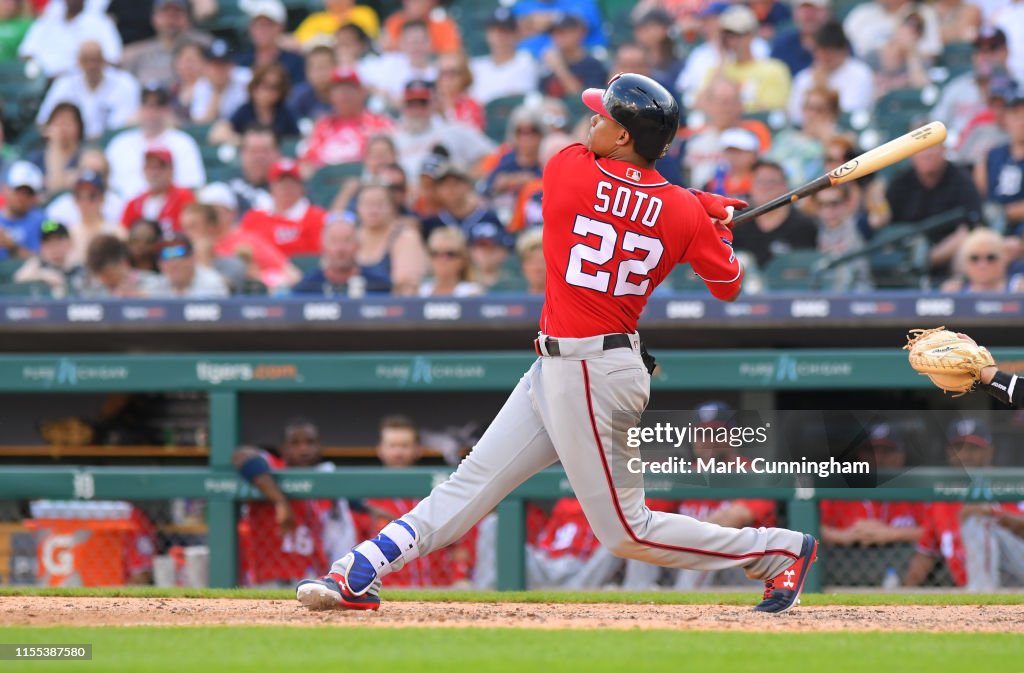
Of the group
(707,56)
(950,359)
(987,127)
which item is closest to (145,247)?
(707,56)

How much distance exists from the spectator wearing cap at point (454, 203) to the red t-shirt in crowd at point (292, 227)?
0.79m

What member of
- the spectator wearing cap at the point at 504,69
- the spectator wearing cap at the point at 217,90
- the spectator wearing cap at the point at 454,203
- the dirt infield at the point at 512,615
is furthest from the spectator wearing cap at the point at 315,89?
the dirt infield at the point at 512,615

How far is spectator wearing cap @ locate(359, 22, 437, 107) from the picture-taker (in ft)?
37.8

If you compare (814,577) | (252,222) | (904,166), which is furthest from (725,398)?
(252,222)

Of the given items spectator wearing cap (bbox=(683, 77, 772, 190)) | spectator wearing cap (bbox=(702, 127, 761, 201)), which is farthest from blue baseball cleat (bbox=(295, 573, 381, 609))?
spectator wearing cap (bbox=(683, 77, 772, 190))

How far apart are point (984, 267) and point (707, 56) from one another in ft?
11.7

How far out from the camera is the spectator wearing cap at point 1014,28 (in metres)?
10.3

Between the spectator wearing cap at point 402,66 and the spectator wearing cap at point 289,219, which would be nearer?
the spectator wearing cap at point 289,219

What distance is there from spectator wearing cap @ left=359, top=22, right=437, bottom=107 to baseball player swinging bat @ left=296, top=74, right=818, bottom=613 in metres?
6.66

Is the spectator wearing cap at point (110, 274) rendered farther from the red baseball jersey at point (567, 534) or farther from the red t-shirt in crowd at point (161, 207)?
the red baseball jersey at point (567, 534)

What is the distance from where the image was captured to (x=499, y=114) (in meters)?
10.8

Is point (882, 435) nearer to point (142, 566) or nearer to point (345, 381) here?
point (345, 381)

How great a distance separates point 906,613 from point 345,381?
329cm

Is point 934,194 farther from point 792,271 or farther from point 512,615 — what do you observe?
point 512,615
